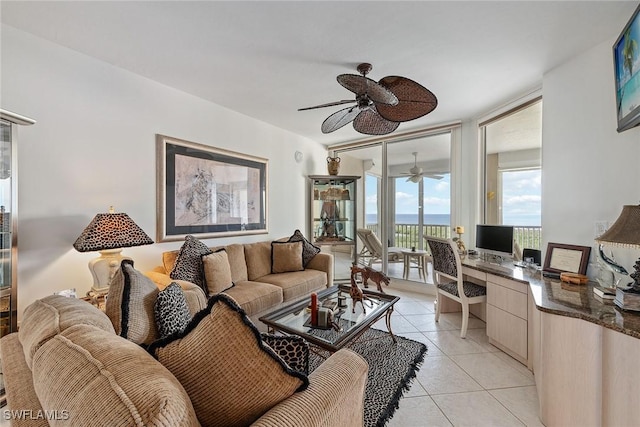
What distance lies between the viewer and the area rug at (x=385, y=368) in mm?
1698

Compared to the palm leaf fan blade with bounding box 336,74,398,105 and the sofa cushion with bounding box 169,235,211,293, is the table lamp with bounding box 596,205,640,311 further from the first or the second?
the sofa cushion with bounding box 169,235,211,293

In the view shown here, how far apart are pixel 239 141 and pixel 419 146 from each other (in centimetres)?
277

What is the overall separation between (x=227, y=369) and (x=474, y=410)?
1.76m

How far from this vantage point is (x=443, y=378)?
202 centimetres

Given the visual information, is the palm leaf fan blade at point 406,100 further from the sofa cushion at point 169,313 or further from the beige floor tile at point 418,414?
the beige floor tile at point 418,414

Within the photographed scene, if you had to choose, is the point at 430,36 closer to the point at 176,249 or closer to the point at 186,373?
the point at 186,373

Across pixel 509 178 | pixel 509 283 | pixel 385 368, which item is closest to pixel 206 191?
pixel 385 368

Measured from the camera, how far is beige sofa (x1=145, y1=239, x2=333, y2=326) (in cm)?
252

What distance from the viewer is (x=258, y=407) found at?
770 mm

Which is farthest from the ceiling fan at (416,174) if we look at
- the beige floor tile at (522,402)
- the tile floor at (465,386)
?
the beige floor tile at (522,402)

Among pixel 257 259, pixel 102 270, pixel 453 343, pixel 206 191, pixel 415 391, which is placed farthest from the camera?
pixel 257 259

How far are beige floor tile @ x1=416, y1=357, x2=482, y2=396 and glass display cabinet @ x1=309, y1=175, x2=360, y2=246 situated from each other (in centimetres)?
262

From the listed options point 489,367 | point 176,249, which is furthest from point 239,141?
point 489,367

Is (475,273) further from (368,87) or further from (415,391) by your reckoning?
(368,87)
